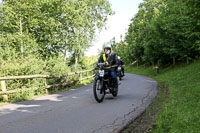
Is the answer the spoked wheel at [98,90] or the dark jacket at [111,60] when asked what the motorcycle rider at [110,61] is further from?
the spoked wheel at [98,90]

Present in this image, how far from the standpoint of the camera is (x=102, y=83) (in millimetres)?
6496

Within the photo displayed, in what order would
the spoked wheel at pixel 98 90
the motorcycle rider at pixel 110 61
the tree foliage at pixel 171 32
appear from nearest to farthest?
1. the spoked wheel at pixel 98 90
2. the motorcycle rider at pixel 110 61
3. the tree foliage at pixel 171 32

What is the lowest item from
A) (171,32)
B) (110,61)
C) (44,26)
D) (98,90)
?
(98,90)

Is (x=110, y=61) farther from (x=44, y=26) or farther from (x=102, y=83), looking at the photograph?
(x=44, y=26)

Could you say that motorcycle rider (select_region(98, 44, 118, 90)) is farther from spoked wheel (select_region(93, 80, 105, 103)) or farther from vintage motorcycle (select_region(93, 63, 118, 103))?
spoked wheel (select_region(93, 80, 105, 103))

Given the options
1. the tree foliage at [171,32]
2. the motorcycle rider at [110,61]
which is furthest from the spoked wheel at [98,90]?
the tree foliage at [171,32]

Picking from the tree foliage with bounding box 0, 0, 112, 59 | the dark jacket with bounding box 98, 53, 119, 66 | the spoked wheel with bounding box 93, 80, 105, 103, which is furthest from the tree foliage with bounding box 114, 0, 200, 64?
the tree foliage with bounding box 0, 0, 112, 59

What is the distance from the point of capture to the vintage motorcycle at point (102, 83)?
6.24 m

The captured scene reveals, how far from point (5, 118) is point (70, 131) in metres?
2.11

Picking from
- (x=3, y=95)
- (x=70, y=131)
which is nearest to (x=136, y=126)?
(x=70, y=131)

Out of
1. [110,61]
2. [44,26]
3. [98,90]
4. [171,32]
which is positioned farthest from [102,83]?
[44,26]

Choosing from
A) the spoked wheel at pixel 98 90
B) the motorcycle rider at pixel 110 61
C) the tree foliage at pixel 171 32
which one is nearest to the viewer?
the spoked wheel at pixel 98 90

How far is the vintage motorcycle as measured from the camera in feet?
20.5

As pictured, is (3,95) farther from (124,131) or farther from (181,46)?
(181,46)
